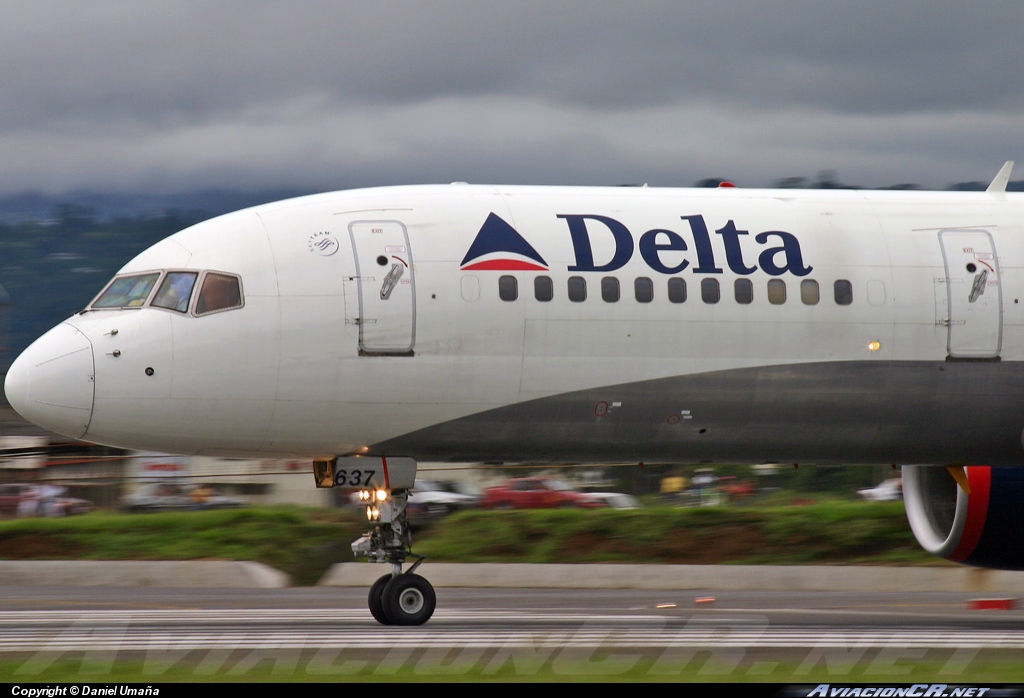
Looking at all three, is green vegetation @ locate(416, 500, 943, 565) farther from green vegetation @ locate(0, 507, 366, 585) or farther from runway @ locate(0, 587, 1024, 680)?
runway @ locate(0, 587, 1024, 680)

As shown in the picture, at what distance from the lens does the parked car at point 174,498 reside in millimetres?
40688

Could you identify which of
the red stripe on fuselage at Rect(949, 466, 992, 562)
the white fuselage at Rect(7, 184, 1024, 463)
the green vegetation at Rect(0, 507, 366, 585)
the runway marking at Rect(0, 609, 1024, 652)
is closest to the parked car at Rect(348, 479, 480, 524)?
the green vegetation at Rect(0, 507, 366, 585)

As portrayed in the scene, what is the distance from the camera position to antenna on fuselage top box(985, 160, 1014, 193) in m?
18.6

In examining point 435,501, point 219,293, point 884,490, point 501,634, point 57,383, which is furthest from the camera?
point 435,501

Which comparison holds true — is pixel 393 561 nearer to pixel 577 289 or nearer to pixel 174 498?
pixel 577 289

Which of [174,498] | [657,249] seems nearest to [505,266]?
[657,249]

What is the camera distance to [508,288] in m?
15.9

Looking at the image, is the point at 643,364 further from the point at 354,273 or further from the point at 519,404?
the point at 354,273

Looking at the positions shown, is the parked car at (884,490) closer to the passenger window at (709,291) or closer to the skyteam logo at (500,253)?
the passenger window at (709,291)

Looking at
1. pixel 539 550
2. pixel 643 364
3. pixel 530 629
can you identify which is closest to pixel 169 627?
pixel 530 629

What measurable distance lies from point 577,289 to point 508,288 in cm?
84

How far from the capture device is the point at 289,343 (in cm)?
1544

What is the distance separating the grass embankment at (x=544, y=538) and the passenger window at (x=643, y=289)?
38.8ft

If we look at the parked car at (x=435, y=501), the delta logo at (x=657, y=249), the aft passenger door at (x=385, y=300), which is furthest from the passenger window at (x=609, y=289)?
the parked car at (x=435, y=501)
